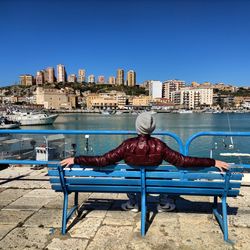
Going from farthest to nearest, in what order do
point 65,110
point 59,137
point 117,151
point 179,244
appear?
point 65,110 → point 59,137 → point 117,151 → point 179,244

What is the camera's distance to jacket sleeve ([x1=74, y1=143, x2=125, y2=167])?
354 cm

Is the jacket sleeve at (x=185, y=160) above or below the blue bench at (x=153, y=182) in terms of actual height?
above

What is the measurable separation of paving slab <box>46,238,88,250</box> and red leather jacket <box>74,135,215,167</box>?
831mm

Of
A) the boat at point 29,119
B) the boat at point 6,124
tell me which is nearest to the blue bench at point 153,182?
the boat at point 6,124

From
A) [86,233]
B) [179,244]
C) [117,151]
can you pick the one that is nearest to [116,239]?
[86,233]

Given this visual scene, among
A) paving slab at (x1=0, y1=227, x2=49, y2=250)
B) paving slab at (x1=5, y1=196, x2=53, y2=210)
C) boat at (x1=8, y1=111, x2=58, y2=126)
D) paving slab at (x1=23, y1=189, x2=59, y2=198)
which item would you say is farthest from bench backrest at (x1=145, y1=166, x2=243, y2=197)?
boat at (x1=8, y1=111, x2=58, y2=126)

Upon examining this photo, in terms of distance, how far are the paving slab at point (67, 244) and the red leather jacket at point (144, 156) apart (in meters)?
0.83

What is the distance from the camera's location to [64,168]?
3.64 m

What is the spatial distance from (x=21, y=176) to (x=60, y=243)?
342 cm

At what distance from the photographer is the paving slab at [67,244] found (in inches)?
128

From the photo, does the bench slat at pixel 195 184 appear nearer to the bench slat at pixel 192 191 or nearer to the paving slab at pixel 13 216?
the bench slat at pixel 192 191

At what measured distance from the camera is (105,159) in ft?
11.6

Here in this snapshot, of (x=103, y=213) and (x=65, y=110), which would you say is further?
(x=65, y=110)

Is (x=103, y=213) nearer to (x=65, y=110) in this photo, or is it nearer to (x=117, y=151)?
(x=117, y=151)
